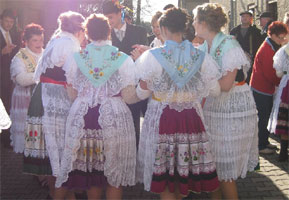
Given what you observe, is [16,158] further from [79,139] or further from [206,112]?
[206,112]

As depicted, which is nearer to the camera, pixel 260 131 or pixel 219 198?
pixel 219 198

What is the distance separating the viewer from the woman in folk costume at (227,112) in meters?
2.99

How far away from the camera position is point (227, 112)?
314cm

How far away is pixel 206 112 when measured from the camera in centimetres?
321

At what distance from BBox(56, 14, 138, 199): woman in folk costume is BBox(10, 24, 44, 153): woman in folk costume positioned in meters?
1.35

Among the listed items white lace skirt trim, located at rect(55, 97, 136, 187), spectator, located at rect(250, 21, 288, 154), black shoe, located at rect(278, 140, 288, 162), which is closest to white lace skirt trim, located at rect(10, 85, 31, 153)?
white lace skirt trim, located at rect(55, 97, 136, 187)

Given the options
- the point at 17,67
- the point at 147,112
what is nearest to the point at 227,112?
the point at 147,112

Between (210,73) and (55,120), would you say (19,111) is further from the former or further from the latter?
(210,73)

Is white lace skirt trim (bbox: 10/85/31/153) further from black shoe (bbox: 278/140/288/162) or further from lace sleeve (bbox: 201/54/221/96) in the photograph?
black shoe (bbox: 278/140/288/162)

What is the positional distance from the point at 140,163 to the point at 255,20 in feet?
47.7

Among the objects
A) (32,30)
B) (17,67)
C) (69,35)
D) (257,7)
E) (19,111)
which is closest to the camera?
(69,35)

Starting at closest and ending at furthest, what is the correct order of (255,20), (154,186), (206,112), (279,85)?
(154,186) → (206,112) → (279,85) → (255,20)

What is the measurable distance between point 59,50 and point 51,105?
538 mm

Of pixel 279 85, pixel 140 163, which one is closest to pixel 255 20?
pixel 279 85
